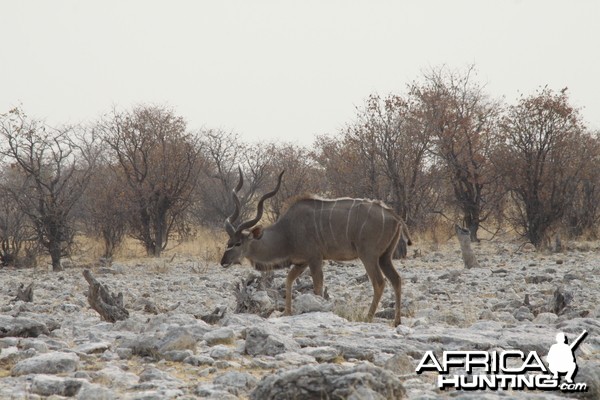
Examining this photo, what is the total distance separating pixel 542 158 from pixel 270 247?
38.2ft

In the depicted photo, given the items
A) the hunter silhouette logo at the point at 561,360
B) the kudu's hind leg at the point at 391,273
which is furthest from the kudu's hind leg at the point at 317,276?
the hunter silhouette logo at the point at 561,360

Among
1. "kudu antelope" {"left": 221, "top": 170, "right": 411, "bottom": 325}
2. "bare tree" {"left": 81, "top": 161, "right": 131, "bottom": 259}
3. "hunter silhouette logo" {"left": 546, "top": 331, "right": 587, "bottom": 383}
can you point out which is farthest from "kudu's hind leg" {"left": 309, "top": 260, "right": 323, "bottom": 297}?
"bare tree" {"left": 81, "top": 161, "right": 131, "bottom": 259}

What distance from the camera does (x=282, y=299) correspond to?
34.9ft

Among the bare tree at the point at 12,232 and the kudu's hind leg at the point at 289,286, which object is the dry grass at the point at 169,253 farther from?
the kudu's hind leg at the point at 289,286

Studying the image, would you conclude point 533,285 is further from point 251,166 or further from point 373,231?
point 251,166

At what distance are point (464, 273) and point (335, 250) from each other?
16.5 ft

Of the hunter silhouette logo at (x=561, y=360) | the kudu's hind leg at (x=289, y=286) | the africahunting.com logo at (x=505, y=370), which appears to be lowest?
the africahunting.com logo at (x=505, y=370)

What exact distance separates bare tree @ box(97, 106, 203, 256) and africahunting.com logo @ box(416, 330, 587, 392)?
16504mm

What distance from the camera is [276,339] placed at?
5.81 metres

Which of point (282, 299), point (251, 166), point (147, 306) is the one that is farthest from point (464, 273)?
point (251, 166)

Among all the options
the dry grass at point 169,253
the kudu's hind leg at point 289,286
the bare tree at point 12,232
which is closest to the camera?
the kudu's hind leg at point 289,286

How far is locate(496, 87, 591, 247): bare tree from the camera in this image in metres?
20.1

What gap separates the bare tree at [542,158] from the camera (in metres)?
20.1

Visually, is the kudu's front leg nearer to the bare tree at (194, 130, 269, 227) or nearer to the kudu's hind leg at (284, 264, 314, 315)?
the kudu's hind leg at (284, 264, 314, 315)
